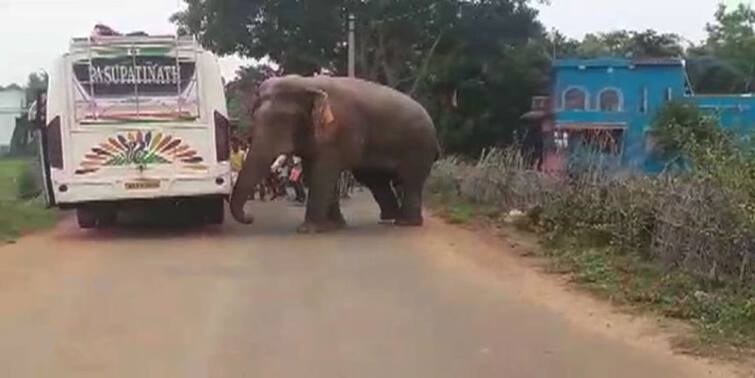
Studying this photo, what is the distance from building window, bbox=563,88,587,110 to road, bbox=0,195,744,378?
16.7 meters

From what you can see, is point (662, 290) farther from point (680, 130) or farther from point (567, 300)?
point (680, 130)

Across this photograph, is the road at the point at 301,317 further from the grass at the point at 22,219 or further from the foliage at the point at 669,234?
the grass at the point at 22,219

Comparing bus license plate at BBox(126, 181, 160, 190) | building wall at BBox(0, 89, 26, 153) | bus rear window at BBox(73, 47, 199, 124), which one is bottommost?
building wall at BBox(0, 89, 26, 153)

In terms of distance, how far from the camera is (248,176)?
17.8m

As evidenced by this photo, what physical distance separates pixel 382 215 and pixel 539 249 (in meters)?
5.77

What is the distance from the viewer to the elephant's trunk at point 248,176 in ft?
58.1

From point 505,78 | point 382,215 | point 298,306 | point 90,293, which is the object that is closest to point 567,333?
point 298,306

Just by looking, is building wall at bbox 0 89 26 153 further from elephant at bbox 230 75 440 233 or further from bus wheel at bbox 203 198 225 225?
elephant at bbox 230 75 440 233

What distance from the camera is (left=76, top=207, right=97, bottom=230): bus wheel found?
18.6 m

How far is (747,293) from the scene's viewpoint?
9.95 m

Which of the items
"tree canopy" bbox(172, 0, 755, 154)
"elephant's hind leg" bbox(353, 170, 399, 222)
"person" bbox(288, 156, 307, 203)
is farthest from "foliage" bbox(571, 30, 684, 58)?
"elephant's hind leg" bbox(353, 170, 399, 222)

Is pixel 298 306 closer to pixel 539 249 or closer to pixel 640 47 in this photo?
pixel 539 249

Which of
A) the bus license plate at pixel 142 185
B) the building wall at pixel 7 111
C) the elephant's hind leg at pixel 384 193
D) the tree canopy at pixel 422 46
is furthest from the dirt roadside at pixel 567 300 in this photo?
the building wall at pixel 7 111

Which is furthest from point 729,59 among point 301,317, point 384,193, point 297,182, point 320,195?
point 301,317
